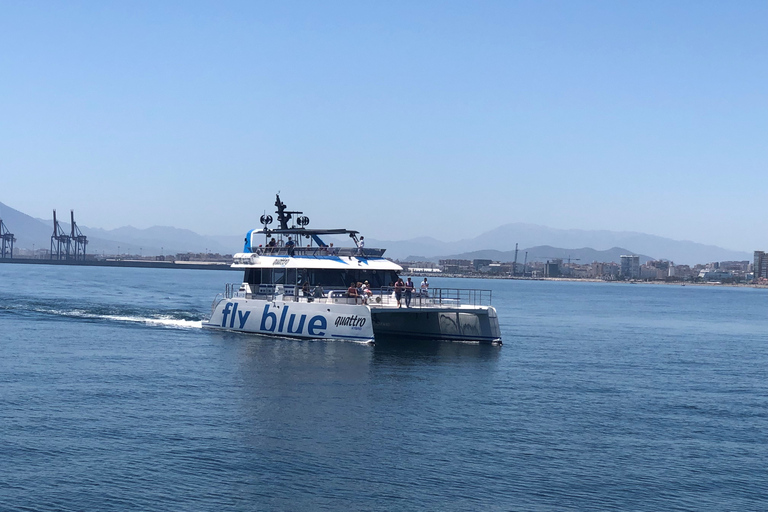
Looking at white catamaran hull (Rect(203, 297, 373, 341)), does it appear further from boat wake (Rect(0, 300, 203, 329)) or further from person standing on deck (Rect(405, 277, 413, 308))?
boat wake (Rect(0, 300, 203, 329))

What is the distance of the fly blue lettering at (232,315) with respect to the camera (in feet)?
116

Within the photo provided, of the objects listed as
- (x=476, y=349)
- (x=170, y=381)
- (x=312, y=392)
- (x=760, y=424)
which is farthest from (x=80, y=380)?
(x=760, y=424)

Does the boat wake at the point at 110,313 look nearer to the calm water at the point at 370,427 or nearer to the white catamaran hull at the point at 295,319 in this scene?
the white catamaran hull at the point at 295,319

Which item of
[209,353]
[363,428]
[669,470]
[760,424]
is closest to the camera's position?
[669,470]

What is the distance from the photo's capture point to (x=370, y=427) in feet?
60.3

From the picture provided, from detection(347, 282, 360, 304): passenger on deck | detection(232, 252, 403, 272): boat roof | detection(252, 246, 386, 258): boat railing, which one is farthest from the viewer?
detection(252, 246, 386, 258): boat railing

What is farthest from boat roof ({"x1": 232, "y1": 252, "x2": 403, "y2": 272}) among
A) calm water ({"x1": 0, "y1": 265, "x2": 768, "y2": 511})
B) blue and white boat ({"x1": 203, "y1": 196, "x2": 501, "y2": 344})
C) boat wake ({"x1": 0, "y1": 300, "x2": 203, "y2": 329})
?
boat wake ({"x1": 0, "y1": 300, "x2": 203, "y2": 329})

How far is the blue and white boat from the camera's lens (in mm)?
31828

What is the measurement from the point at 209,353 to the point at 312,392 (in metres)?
8.56

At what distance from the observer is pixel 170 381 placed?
23578 mm

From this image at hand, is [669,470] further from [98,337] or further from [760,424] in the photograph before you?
[98,337]

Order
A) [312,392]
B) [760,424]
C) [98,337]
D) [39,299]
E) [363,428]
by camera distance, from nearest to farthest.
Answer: [363,428]
[760,424]
[312,392]
[98,337]
[39,299]

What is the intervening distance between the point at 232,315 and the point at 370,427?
18561 mm

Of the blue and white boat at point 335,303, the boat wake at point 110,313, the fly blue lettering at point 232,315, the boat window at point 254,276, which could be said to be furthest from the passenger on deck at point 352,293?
the boat wake at point 110,313
